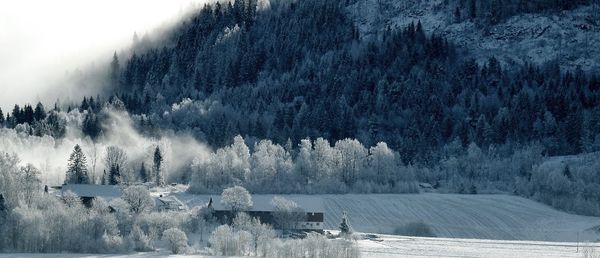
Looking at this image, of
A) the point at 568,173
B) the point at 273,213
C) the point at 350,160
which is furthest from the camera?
the point at 350,160

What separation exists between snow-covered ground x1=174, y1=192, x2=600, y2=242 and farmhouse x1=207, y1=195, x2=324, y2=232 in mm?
1959

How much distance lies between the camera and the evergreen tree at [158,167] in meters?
187

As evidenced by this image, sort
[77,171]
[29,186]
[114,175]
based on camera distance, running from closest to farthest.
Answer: [29,186] → [114,175] → [77,171]

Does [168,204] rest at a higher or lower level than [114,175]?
lower

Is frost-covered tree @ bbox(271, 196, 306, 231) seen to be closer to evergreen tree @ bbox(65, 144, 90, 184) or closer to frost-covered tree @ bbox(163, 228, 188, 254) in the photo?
frost-covered tree @ bbox(163, 228, 188, 254)

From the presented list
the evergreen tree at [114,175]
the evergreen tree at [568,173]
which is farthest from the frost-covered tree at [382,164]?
the evergreen tree at [114,175]

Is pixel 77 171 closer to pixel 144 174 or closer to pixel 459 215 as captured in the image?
pixel 144 174

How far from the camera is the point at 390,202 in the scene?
537 ft

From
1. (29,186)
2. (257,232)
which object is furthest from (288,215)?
(29,186)

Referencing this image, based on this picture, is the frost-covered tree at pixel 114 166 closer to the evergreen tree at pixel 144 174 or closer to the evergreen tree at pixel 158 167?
the evergreen tree at pixel 144 174

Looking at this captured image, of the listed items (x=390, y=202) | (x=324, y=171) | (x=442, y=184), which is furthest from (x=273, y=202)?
(x=442, y=184)

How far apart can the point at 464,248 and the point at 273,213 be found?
31.5 metres

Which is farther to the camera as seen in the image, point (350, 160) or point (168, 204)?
point (350, 160)

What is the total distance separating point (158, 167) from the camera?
624 ft
